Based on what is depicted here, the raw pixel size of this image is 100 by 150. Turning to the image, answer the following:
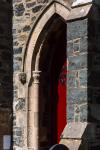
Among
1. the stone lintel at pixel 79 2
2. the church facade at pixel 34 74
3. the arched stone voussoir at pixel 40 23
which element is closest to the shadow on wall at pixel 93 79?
the stone lintel at pixel 79 2

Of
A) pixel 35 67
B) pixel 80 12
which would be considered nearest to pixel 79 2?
pixel 80 12

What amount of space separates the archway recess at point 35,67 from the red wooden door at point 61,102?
1.44 feet

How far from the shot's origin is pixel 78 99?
8219 millimetres

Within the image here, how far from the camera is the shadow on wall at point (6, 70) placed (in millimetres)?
10461

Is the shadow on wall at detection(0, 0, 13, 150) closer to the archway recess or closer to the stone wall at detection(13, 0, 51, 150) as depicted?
the stone wall at detection(13, 0, 51, 150)

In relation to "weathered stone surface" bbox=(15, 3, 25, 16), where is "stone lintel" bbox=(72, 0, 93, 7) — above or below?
below

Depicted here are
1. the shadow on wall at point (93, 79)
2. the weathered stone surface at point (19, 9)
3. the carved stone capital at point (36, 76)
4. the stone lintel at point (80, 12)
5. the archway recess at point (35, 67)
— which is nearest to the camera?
the shadow on wall at point (93, 79)

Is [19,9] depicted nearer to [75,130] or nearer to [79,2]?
[79,2]

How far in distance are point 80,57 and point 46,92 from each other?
7.28 ft

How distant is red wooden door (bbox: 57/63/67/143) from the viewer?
33.5 ft

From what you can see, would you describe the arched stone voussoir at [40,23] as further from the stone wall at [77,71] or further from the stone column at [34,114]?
the stone wall at [77,71]

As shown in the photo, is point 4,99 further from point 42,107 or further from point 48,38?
point 48,38

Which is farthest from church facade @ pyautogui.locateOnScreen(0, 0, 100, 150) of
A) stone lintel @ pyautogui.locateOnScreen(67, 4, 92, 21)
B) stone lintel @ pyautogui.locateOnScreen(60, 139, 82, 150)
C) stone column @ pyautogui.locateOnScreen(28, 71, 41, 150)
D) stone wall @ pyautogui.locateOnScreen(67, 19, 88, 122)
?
stone lintel @ pyautogui.locateOnScreen(60, 139, 82, 150)

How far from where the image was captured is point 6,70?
34.9ft
